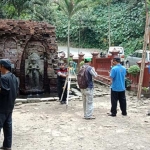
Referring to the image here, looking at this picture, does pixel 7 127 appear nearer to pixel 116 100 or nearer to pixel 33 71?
pixel 116 100

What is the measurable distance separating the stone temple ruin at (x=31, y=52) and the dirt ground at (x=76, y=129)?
3.83 m

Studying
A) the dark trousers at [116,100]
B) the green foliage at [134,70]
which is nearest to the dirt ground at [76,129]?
the dark trousers at [116,100]

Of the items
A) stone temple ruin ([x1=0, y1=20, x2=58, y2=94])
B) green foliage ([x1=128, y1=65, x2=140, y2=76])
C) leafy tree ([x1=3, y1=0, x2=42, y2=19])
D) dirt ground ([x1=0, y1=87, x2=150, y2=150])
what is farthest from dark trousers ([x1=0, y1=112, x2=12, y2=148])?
leafy tree ([x1=3, y1=0, x2=42, y2=19])

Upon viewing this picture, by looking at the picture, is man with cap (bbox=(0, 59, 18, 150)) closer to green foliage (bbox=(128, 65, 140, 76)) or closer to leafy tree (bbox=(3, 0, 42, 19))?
green foliage (bbox=(128, 65, 140, 76))

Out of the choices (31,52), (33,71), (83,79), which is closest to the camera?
(83,79)

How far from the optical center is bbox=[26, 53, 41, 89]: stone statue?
14.1m

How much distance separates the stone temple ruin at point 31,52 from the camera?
14047mm

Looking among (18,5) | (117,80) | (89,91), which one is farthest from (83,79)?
(18,5)

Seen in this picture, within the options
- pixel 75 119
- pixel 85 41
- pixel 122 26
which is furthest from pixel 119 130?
pixel 85 41

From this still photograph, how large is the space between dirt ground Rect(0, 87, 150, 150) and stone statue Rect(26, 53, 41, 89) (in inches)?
149

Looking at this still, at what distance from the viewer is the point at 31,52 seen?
1437 cm

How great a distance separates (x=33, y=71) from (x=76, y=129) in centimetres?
703

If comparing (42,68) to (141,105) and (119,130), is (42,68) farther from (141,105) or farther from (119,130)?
(119,130)

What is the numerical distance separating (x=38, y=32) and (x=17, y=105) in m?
4.55
